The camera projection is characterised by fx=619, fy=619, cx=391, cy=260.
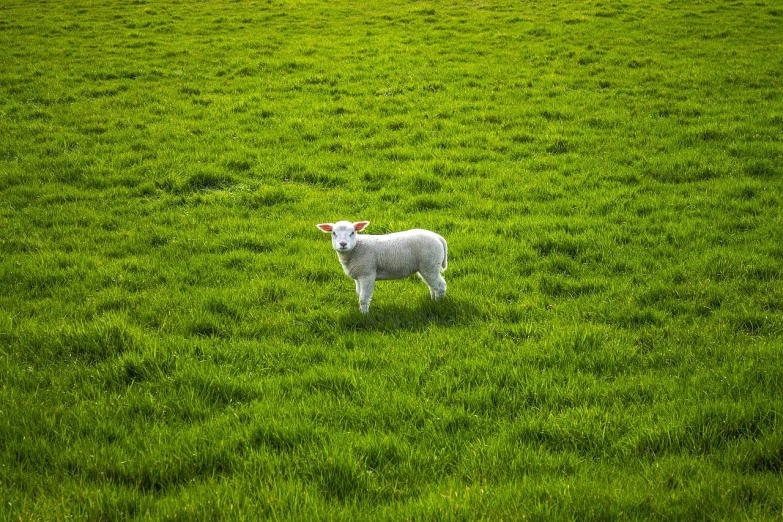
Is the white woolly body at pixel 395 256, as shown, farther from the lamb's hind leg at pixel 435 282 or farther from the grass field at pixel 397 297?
the grass field at pixel 397 297

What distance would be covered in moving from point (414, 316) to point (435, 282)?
19.8 inches

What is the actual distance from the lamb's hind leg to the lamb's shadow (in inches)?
3.4

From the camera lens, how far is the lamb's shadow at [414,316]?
7.02 m

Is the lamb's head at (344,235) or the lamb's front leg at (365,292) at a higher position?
the lamb's head at (344,235)

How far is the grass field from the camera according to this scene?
4.41 m

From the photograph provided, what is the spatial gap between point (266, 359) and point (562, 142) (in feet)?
32.6

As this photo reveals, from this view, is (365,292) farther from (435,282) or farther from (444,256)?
(444,256)

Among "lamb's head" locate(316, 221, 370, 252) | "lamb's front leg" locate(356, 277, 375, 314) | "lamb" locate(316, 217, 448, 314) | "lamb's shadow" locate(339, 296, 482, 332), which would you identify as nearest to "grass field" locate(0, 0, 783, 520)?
"lamb's shadow" locate(339, 296, 482, 332)

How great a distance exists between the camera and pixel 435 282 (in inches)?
292

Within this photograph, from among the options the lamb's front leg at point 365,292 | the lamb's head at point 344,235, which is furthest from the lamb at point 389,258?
the lamb's head at point 344,235

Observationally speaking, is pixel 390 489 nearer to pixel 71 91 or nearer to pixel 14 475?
pixel 14 475

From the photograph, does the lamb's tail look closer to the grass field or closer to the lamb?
the lamb

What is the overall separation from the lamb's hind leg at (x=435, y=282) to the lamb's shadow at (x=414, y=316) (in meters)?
0.09

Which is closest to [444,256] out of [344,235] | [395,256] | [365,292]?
[395,256]
